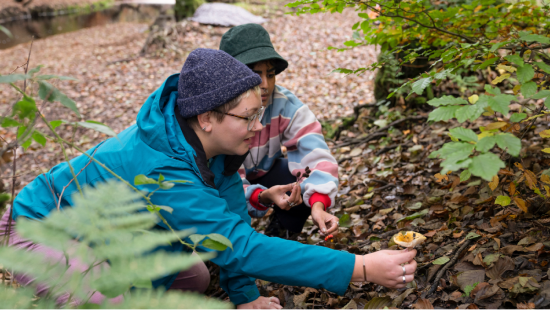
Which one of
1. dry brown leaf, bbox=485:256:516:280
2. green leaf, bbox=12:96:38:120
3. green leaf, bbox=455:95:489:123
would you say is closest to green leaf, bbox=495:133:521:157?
green leaf, bbox=455:95:489:123

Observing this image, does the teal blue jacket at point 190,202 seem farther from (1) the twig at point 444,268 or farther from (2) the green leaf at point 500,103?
(2) the green leaf at point 500,103

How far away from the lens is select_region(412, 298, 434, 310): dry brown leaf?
1.65 meters

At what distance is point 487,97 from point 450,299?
1.00 m

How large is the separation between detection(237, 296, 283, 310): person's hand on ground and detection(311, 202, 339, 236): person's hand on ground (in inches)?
17.8

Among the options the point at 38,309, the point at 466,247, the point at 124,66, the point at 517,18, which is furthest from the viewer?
the point at 124,66

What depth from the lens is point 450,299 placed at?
166 centimetres

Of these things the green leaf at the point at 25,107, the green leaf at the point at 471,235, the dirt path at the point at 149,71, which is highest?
the green leaf at the point at 25,107

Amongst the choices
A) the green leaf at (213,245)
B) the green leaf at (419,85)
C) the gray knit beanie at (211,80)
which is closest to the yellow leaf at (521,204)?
the green leaf at (419,85)

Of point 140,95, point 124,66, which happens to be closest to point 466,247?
point 140,95

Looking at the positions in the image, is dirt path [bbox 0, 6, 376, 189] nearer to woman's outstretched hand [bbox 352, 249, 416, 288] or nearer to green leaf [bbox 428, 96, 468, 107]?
woman's outstretched hand [bbox 352, 249, 416, 288]

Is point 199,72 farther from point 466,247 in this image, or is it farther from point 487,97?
point 466,247

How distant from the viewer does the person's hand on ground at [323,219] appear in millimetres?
2013

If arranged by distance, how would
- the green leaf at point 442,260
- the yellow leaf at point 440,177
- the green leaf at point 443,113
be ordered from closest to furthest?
the green leaf at point 443,113 < the green leaf at point 442,260 < the yellow leaf at point 440,177

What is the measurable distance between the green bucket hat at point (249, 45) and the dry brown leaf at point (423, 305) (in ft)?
5.03
